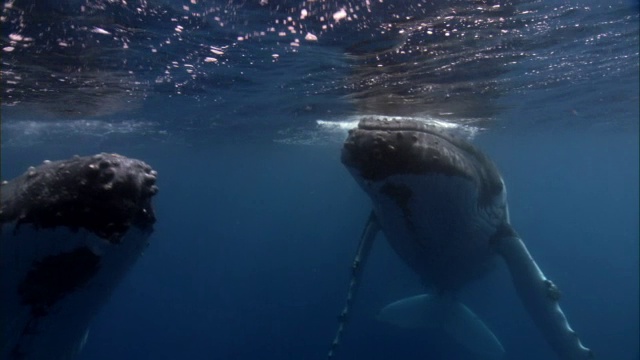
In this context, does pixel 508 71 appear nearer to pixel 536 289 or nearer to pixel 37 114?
pixel 536 289

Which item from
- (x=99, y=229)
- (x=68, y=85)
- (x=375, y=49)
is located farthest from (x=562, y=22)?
(x=68, y=85)

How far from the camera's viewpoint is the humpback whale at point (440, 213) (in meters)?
8.16

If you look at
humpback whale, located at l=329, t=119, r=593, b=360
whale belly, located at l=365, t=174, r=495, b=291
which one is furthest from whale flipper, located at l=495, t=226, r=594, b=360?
whale belly, located at l=365, t=174, r=495, b=291

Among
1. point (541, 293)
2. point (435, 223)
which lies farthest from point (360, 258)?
point (541, 293)

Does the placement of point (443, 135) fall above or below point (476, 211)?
above

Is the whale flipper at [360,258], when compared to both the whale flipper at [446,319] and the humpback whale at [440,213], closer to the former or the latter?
the humpback whale at [440,213]

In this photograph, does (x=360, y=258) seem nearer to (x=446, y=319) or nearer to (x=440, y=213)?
(x=440, y=213)

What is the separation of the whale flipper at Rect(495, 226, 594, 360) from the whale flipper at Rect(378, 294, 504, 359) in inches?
162

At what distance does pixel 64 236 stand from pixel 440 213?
6.46m

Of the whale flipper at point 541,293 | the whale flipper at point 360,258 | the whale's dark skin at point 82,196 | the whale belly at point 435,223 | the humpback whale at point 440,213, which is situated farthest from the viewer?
the whale flipper at point 360,258

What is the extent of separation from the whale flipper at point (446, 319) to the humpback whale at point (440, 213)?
123 cm

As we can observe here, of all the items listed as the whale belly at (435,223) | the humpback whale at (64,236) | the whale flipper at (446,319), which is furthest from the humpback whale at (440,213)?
the humpback whale at (64,236)

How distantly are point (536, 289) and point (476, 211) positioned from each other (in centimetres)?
330

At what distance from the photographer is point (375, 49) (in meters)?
14.9
